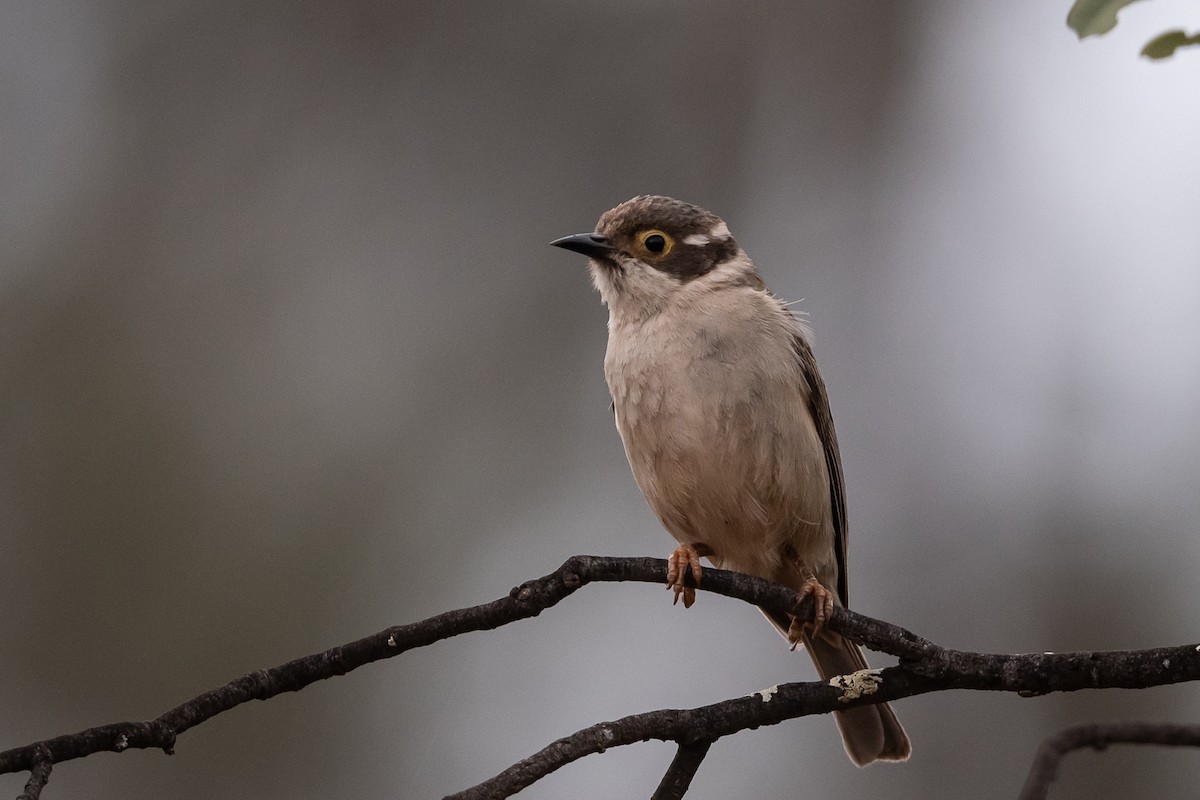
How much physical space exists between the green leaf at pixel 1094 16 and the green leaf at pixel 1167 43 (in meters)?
0.10

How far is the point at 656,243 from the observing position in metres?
4.75

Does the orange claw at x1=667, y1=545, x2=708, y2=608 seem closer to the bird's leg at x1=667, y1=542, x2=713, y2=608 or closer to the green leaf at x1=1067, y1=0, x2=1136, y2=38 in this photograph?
the bird's leg at x1=667, y1=542, x2=713, y2=608

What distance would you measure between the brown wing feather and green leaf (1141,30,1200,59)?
2.49m


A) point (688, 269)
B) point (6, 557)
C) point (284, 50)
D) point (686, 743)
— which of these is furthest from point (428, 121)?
point (686, 743)

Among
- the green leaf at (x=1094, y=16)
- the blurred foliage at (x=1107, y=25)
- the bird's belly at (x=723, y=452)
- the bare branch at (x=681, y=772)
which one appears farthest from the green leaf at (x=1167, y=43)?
the bird's belly at (x=723, y=452)

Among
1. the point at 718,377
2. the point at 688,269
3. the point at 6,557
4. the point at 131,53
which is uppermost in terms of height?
the point at 131,53

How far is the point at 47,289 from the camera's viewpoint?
8.68 meters

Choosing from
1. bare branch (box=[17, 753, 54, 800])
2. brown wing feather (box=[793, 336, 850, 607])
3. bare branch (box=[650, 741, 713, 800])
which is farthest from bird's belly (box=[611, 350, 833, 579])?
bare branch (box=[17, 753, 54, 800])

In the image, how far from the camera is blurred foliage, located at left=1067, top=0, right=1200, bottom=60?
1962 millimetres

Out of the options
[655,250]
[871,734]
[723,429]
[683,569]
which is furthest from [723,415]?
[871,734]

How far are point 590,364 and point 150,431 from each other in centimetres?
300

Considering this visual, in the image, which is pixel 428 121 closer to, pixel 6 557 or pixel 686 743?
pixel 6 557

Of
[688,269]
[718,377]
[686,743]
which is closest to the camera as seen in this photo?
[686,743]

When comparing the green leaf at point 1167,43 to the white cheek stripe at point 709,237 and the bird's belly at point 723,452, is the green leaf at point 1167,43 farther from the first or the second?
the white cheek stripe at point 709,237
